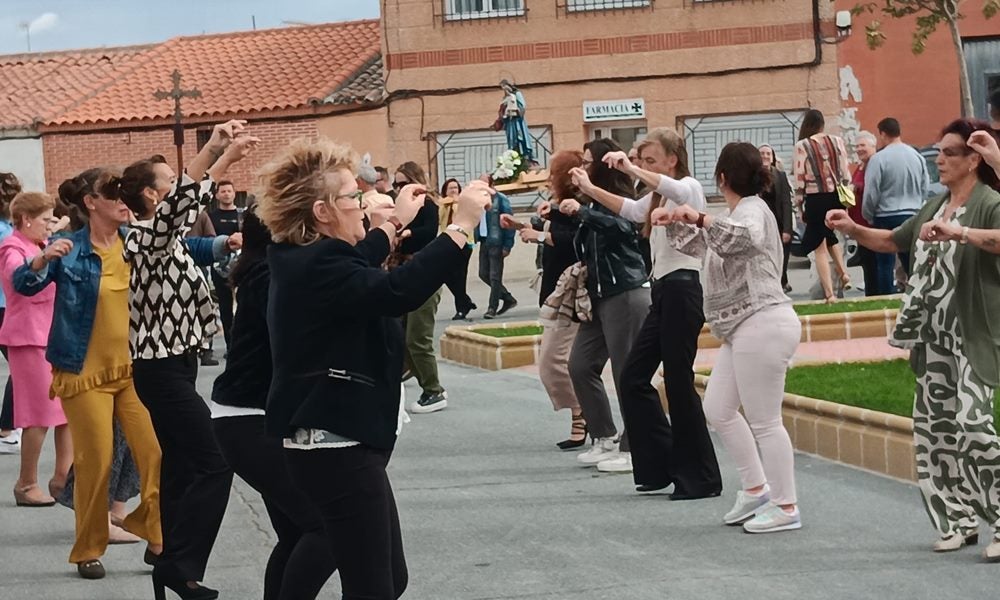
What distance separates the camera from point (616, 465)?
1018cm

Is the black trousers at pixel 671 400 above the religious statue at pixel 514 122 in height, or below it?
below

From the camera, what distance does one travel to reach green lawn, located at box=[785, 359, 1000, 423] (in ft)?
35.2

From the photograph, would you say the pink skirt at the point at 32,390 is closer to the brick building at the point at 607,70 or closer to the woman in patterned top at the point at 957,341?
the woman in patterned top at the point at 957,341

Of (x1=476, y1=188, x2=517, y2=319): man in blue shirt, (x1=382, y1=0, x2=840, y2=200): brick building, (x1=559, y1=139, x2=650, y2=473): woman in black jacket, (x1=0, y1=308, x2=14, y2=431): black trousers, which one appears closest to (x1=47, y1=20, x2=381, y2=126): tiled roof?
(x1=382, y1=0, x2=840, y2=200): brick building

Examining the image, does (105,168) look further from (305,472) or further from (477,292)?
(477,292)

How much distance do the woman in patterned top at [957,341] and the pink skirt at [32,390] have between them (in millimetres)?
4646

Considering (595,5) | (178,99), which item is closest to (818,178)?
(595,5)

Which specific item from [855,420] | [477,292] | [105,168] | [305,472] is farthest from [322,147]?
[477,292]

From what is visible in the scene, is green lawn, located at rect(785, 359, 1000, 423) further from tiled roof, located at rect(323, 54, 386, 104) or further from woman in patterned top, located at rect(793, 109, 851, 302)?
tiled roof, located at rect(323, 54, 386, 104)

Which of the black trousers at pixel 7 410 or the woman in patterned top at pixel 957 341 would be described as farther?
the black trousers at pixel 7 410

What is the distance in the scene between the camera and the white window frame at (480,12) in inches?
1282

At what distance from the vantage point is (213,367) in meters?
17.4

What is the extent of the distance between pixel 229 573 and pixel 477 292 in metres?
21.3

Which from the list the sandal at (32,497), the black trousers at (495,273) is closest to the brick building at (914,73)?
the black trousers at (495,273)
